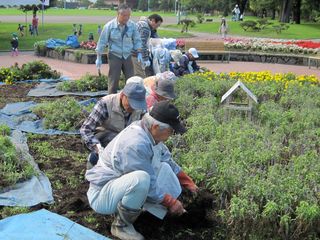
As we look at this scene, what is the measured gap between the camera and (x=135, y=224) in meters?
4.35

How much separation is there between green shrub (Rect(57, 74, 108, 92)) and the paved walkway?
4.01 m

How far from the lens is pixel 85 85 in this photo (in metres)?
10.8

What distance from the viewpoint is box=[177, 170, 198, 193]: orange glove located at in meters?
4.54

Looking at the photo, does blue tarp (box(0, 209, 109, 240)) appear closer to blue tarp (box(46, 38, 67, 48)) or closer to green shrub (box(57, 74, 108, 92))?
green shrub (box(57, 74, 108, 92))

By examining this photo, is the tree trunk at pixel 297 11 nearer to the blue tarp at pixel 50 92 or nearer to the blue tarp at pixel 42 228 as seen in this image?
the blue tarp at pixel 50 92

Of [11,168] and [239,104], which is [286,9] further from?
[11,168]

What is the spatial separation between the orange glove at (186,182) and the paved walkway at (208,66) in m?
10.7

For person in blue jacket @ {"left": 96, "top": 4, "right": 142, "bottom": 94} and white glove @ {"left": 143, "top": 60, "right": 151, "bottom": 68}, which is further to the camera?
white glove @ {"left": 143, "top": 60, "right": 151, "bottom": 68}

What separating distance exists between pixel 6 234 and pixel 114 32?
5.77 metres

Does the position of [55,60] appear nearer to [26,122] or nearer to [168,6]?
[26,122]

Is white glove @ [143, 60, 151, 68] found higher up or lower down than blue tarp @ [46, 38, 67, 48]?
higher up

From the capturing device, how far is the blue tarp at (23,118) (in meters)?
7.53

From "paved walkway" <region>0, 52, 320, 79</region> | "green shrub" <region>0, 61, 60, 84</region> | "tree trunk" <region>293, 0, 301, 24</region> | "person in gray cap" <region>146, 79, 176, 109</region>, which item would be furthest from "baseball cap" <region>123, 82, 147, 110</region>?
"tree trunk" <region>293, 0, 301, 24</region>

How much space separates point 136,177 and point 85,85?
721cm
